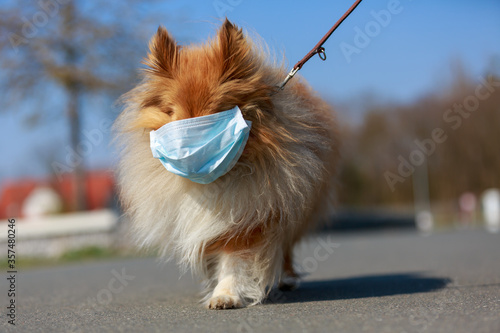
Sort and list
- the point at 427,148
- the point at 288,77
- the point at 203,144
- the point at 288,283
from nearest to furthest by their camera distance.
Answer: the point at 203,144
the point at 288,77
the point at 288,283
the point at 427,148

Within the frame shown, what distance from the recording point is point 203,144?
150 inches

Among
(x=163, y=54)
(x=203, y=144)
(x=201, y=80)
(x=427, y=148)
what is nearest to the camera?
(x=203, y=144)

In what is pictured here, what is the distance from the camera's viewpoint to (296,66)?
4.44m

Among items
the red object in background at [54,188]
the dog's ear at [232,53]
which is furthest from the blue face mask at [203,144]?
the red object in background at [54,188]

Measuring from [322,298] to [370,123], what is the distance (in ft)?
140

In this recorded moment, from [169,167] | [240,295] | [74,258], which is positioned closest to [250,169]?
[169,167]

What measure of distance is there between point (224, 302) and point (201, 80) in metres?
1.61

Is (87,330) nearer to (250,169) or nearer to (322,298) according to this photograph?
(250,169)

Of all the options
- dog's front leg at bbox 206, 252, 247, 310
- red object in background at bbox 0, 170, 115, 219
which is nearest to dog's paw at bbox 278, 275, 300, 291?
dog's front leg at bbox 206, 252, 247, 310

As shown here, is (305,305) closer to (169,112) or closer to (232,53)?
(169,112)

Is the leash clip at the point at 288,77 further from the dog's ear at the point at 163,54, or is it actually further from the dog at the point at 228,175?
the dog's ear at the point at 163,54

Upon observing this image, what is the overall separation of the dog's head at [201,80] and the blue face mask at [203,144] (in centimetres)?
10

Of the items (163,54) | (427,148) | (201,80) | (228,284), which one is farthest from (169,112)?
(427,148)

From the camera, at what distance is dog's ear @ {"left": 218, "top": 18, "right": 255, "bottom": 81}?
4.06 m
